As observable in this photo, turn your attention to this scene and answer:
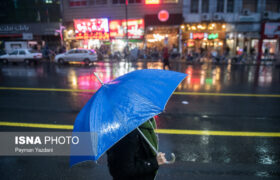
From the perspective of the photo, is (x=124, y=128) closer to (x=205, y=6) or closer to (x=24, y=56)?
(x=24, y=56)

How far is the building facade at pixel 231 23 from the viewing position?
84.9 feet

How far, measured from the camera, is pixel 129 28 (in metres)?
28.3

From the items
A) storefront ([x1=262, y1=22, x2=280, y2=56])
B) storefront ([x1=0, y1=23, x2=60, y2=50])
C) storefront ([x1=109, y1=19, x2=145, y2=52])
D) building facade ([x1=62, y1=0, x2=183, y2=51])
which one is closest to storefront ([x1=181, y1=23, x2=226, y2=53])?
building facade ([x1=62, y1=0, x2=183, y2=51])

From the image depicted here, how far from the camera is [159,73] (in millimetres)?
2174

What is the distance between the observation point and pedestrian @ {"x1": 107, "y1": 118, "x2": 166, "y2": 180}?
161 centimetres

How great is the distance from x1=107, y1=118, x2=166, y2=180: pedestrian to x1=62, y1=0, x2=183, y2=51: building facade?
85.1 feet

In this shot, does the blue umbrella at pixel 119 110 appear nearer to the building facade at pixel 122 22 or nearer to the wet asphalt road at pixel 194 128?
the wet asphalt road at pixel 194 128

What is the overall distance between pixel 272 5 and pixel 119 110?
32.0m

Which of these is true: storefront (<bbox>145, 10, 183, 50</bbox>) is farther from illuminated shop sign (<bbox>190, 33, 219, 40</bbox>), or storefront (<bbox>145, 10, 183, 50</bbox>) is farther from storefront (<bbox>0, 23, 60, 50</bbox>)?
storefront (<bbox>0, 23, 60, 50</bbox>)

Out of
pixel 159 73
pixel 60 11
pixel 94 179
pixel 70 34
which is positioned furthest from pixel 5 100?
pixel 60 11

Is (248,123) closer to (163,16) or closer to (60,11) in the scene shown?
(163,16)

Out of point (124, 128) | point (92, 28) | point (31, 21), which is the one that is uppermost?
point (31, 21)

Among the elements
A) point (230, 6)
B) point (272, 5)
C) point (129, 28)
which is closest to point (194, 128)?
point (129, 28)

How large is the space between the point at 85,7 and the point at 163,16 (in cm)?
1187
